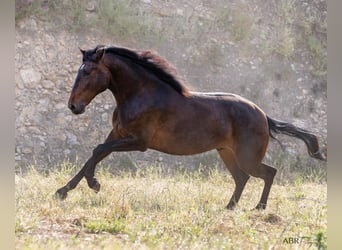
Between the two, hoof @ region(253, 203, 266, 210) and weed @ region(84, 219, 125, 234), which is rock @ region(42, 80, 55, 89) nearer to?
weed @ region(84, 219, 125, 234)

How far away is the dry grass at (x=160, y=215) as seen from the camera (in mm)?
4289

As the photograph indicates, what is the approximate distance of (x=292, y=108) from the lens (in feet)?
22.5

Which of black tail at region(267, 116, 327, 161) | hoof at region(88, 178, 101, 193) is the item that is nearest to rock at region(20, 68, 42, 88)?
hoof at region(88, 178, 101, 193)

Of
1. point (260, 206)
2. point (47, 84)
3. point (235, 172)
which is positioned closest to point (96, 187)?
point (235, 172)

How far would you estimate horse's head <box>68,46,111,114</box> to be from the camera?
16.3 feet

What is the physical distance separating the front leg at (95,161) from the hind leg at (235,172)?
37.3 inches

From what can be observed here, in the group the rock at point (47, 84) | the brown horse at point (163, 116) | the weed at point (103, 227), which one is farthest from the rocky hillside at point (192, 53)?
the weed at point (103, 227)

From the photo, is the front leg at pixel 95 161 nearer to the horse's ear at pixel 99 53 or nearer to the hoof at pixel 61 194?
the hoof at pixel 61 194

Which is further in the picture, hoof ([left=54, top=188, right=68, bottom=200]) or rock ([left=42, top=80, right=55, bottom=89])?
rock ([left=42, top=80, right=55, bottom=89])

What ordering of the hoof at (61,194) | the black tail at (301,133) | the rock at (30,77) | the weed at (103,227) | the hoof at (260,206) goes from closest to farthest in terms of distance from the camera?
the weed at (103,227)
the hoof at (61,194)
the hoof at (260,206)
the black tail at (301,133)
the rock at (30,77)

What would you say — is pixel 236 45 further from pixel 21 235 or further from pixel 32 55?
pixel 21 235

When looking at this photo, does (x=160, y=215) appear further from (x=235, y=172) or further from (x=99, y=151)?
(x=235, y=172)

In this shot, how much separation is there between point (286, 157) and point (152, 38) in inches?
80.6

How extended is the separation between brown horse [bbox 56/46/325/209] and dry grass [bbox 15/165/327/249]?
0.62 ft
